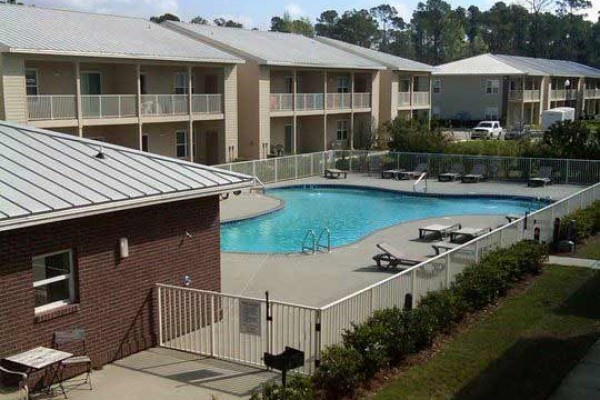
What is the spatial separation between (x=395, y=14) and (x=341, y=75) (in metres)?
131

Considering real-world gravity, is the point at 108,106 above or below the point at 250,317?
above

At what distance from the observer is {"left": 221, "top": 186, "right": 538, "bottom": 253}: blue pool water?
25.9 meters

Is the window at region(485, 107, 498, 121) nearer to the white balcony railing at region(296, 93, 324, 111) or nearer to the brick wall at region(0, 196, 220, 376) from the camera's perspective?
the white balcony railing at region(296, 93, 324, 111)

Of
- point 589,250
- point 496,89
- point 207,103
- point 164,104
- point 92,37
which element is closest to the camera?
point 589,250

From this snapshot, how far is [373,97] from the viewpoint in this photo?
5175cm

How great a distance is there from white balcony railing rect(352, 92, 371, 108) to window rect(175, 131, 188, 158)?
14.4 m

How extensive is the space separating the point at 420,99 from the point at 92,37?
31.8m

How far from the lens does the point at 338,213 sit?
3158 cm

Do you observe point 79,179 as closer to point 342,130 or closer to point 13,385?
point 13,385

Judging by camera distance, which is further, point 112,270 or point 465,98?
point 465,98

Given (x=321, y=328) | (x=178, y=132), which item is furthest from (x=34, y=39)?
(x=321, y=328)

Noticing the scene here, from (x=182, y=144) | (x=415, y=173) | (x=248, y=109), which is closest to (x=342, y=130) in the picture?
(x=248, y=109)

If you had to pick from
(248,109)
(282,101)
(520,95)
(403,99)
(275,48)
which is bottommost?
(248,109)

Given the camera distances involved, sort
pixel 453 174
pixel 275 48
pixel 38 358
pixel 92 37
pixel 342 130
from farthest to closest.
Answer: pixel 342 130 → pixel 275 48 → pixel 453 174 → pixel 92 37 → pixel 38 358
